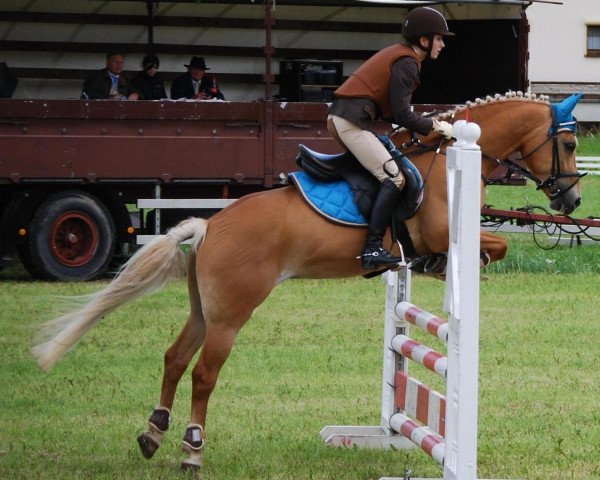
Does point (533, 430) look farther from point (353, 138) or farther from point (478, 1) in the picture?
point (478, 1)

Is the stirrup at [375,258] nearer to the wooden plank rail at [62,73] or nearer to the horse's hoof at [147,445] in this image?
the horse's hoof at [147,445]

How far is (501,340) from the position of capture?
11414 millimetres

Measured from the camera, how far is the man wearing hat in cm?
1673

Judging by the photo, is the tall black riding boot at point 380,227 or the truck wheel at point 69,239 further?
the truck wheel at point 69,239

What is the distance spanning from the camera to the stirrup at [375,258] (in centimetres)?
733

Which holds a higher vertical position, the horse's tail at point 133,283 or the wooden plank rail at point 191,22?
the wooden plank rail at point 191,22

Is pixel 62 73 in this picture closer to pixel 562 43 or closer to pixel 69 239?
pixel 69 239

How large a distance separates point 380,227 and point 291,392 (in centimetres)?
218

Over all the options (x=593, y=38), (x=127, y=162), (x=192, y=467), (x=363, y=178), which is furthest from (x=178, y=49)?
(x=593, y=38)

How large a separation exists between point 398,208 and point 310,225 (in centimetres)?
57

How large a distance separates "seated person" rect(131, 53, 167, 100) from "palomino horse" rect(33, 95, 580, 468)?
9305 millimetres

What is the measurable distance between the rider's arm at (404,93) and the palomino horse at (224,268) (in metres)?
0.35

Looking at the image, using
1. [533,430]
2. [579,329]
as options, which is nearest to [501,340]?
[579,329]

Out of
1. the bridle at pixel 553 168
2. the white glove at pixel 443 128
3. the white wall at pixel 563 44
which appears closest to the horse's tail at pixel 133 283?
the white glove at pixel 443 128
